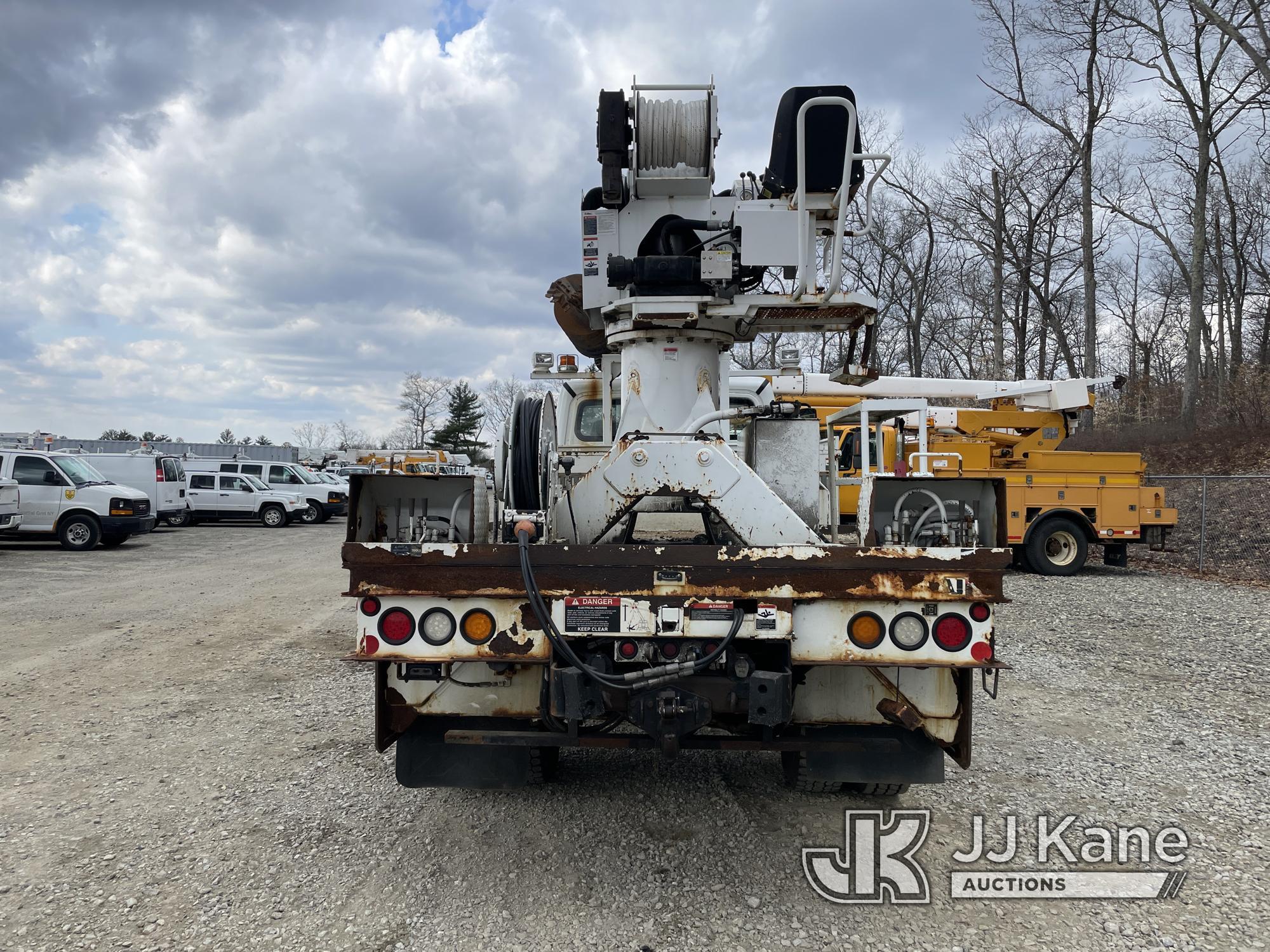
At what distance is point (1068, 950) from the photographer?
277cm

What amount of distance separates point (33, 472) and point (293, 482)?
1134cm

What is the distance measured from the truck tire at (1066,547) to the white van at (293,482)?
21082 millimetres

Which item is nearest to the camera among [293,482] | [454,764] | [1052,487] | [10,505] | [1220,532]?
[454,764]

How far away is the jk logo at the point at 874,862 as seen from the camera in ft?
10.3

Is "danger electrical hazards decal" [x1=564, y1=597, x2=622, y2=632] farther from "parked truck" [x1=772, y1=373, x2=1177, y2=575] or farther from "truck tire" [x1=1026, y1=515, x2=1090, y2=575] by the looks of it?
"truck tire" [x1=1026, y1=515, x2=1090, y2=575]

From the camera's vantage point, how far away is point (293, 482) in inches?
1077

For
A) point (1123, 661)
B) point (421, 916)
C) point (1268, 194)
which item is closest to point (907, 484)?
point (421, 916)

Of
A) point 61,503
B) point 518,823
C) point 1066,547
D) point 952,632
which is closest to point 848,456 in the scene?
point 952,632

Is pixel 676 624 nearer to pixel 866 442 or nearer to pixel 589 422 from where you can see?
pixel 866 442

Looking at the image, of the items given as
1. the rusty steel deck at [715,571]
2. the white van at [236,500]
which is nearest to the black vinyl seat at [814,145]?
the rusty steel deck at [715,571]

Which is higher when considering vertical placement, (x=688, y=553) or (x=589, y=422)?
(x=589, y=422)

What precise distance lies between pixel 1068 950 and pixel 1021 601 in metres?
8.09

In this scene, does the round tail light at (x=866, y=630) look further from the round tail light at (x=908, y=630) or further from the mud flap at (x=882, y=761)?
the mud flap at (x=882, y=761)

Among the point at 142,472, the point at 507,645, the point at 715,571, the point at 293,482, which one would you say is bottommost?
the point at 507,645
